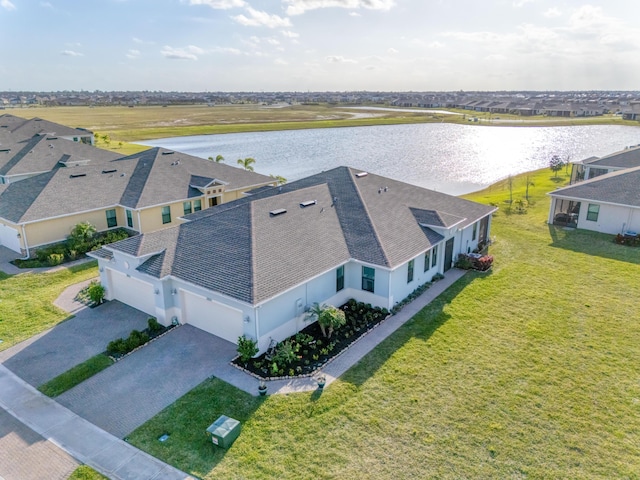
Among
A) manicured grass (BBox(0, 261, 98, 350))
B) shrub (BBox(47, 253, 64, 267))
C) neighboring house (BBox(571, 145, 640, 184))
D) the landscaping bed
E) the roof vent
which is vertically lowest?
manicured grass (BBox(0, 261, 98, 350))

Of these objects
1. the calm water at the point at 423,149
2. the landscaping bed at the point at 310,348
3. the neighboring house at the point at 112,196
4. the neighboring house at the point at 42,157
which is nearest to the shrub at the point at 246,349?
the landscaping bed at the point at 310,348

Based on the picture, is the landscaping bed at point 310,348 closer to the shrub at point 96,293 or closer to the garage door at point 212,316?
the garage door at point 212,316

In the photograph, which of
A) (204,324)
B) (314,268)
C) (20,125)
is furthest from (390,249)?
(20,125)

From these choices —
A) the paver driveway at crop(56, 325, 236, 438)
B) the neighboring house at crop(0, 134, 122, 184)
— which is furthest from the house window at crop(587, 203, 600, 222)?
the neighboring house at crop(0, 134, 122, 184)

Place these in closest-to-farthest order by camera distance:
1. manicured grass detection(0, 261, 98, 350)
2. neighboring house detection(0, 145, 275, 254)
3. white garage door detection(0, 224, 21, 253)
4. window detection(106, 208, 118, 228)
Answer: manicured grass detection(0, 261, 98, 350), white garage door detection(0, 224, 21, 253), neighboring house detection(0, 145, 275, 254), window detection(106, 208, 118, 228)

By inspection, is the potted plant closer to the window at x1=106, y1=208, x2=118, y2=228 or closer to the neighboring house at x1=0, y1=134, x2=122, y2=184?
the window at x1=106, y1=208, x2=118, y2=228
